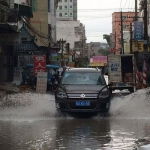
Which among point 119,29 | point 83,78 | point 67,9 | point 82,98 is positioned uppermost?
point 67,9

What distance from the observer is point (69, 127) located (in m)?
11.4

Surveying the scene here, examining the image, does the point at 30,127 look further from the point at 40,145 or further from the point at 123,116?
the point at 123,116

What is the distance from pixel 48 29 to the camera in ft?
171

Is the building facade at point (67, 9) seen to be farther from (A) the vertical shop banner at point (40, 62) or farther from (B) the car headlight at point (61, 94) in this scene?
(B) the car headlight at point (61, 94)

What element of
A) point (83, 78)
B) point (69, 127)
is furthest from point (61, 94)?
point (69, 127)

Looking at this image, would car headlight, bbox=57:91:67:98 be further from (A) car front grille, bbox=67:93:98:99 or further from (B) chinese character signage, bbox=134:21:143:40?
(B) chinese character signage, bbox=134:21:143:40

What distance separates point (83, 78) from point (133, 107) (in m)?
2.29

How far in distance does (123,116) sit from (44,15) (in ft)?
127

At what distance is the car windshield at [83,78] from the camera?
46.7ft


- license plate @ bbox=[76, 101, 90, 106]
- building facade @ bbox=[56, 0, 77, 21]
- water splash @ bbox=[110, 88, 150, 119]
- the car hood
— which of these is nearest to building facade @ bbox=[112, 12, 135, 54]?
building facade @ bbox=[56, 0, 77, 21]

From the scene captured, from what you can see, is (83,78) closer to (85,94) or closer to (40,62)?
(85,94)

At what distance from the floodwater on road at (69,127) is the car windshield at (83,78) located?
1120mm

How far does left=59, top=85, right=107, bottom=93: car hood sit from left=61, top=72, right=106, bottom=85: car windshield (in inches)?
20.7

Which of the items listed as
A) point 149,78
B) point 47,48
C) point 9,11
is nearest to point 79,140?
point 9,11
